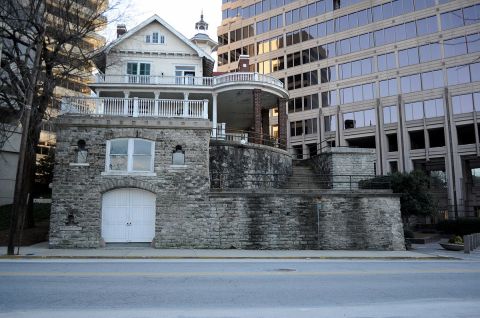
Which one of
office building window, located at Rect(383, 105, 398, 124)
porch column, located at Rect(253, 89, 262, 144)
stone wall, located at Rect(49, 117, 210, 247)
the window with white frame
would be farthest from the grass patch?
office building window, located at Rect(383, 105, 398, 124)

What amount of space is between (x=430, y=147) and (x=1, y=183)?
42.2 m

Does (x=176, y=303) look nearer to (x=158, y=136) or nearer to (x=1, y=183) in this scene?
(x=158, y=136)

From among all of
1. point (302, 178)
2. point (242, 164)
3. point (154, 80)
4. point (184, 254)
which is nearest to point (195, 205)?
point (184, 254)

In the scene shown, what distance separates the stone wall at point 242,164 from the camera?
2298 cm

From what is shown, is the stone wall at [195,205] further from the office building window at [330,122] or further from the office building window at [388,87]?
the office building window at [330,122]

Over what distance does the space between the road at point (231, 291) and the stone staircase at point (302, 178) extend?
40.3ft

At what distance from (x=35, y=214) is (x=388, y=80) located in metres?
40.0

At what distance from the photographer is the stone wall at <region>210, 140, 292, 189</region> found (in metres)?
23.0

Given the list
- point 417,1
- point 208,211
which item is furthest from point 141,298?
point 417,1

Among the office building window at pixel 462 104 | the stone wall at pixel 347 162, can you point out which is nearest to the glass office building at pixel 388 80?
the office building window at pixel 462 104

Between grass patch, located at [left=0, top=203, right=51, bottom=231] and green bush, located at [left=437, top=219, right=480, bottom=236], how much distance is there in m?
33.3

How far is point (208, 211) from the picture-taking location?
1819 centimetres

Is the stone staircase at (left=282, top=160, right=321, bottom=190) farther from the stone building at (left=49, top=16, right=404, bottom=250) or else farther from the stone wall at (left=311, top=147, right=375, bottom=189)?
the stone building at (left=49, top=16, right=404, bottom=250)

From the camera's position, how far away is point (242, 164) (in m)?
24.1
